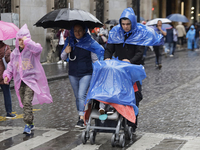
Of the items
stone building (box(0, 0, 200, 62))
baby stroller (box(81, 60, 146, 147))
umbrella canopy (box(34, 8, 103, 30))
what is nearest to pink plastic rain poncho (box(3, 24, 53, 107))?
umbrella canopy (box(34, 8, 103, 30))

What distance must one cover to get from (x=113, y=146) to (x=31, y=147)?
110 centimetres

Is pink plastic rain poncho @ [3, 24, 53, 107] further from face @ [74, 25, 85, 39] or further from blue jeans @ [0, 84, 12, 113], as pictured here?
blue jeans @ [0, 84, 12, 113]

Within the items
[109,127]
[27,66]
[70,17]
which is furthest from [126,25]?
[27,66]

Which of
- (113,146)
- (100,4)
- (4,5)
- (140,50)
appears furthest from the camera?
(100,4)

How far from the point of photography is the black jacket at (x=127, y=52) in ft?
21.1

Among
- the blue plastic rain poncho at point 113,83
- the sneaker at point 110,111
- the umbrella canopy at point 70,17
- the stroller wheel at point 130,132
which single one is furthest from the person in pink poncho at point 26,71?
the stroller wheel at point 130,132

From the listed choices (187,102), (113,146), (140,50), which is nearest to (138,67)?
(140,50)

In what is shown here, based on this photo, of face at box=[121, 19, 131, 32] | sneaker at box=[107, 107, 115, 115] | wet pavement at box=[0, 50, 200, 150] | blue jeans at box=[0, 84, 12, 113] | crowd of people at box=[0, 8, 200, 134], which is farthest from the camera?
blue jeans at box=[0, 84, 12, 113]

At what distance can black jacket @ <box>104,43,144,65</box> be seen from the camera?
6426 mm

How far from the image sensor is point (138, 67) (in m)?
6.01

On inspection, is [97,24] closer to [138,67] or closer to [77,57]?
[77,57]

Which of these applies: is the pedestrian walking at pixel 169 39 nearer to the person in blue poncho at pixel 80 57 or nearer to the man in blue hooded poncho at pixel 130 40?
the person in blue poncho at pixel 80 57

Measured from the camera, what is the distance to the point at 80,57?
23.0 feet

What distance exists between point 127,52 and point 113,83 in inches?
36.2
